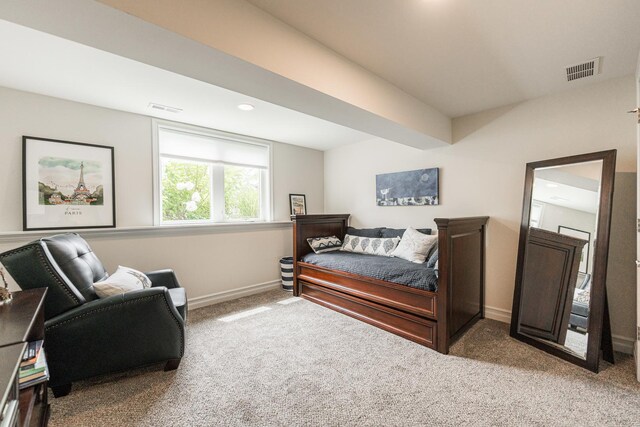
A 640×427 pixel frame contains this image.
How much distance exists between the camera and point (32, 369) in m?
1.25

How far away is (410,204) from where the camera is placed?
11.6 ft

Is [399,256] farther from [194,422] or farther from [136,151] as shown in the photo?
[136,151]

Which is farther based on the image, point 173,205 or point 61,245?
point 173,205

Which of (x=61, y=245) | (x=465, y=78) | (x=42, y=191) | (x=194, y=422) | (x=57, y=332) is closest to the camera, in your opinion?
(x=194, y=422)

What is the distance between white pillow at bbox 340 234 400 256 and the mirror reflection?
1355 mm

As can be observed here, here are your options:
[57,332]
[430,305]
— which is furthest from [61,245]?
[430,305]

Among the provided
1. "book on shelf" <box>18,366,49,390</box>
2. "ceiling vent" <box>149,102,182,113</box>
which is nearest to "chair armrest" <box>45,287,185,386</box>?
"book on shelf" <box>18,366,49,390</box>

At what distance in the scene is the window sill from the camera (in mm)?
2318

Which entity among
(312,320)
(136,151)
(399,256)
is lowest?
(312,320)

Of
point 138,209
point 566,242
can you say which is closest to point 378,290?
point 566,242

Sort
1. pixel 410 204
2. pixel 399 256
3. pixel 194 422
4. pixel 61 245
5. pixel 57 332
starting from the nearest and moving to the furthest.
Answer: pixel 194 422, pixel 57 332, pixel 61 245, pixel 399 256, pixel 410 204

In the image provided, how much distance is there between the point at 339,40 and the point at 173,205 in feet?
8.70

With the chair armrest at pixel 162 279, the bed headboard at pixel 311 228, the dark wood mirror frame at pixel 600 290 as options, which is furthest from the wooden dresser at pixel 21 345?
the dark wood mirror frame at pixel 600 290

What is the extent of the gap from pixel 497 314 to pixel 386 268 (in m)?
1.33
